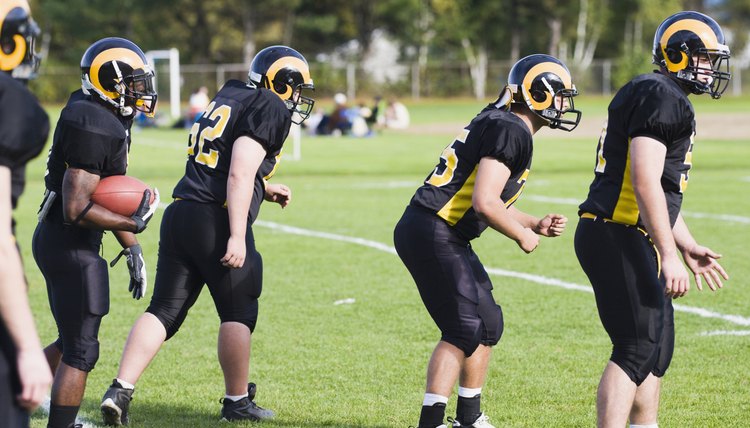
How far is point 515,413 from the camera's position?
18.5 ft

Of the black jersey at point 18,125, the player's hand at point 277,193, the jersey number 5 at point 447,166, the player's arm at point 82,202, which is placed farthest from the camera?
the player's hand at point 277,193

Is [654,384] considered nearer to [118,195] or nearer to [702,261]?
[702,261]

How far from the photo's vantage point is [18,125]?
3.07 metres

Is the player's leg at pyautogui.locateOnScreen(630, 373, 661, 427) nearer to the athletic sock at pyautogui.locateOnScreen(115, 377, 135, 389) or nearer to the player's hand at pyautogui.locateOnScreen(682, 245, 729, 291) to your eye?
the player's hand at pyautogui.locateOnScreen(682, 245, 729, 291)

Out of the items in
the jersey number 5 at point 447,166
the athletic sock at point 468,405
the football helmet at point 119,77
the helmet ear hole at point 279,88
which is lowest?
the athletic sock at point 468,405

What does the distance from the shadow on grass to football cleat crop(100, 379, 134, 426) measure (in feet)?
0.36

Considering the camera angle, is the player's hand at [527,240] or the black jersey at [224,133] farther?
the black jersey at [224,133]

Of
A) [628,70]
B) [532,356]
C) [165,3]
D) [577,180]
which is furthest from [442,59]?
[532,356]

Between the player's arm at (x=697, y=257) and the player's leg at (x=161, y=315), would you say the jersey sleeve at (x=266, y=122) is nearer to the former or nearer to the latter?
the player's leg at (x=161, y=315)

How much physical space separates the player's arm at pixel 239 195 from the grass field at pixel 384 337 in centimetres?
97

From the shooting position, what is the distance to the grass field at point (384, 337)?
5746 millimetres

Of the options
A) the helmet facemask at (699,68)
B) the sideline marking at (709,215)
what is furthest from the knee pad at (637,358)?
the sideline marking at (709,215)

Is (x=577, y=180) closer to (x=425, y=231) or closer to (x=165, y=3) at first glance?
(x=425, y=231)

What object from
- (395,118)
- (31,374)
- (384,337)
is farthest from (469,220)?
(395,118)
